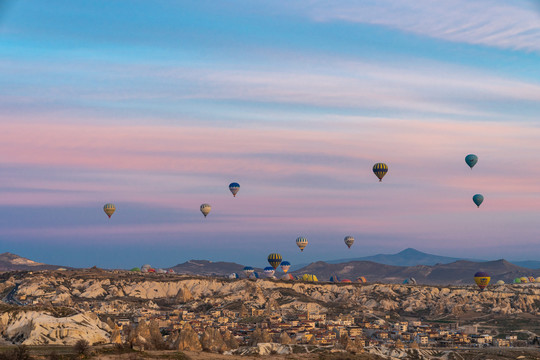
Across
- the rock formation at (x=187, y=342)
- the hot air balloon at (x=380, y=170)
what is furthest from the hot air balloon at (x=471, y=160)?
the rock formation at (x=187, y=342)

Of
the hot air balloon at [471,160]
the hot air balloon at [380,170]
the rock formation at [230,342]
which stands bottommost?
the rock formation at [230,342]

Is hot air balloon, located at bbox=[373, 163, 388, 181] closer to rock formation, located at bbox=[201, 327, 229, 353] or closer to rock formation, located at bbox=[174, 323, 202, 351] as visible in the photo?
rock formation, located at bbox=[201, 327, 229, 353]

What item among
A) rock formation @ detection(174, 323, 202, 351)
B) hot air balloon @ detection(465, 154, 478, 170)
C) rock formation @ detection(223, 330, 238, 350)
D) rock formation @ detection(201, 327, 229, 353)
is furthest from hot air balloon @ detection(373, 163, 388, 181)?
rock formation @ detection(174, 323, 202, 351)

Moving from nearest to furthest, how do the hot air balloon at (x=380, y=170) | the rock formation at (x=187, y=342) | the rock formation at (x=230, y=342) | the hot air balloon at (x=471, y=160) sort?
1. the rock formation at (x=187, y=342)
2. the rock formation at (x=230, y=342)
3. the hot air balloon at (x=380, y=170)
4. the hot air balloon at (x=471, y=160)

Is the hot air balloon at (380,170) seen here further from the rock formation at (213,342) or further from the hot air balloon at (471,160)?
the rock formation at (213,342)

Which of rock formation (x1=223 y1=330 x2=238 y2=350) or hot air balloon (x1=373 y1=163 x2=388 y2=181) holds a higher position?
hot air balloon (x1=373 y1=163 x2=388 y2=181)

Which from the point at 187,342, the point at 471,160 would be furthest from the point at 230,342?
the point at 471,160

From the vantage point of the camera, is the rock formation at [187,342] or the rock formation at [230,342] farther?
the rock formation at [230,342]

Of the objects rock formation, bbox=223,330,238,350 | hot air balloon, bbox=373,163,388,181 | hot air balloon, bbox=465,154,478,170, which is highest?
hot air balloon, bbox=465,154,478,170

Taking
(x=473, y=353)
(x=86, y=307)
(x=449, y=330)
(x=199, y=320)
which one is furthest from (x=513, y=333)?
(x=86, y=307)
